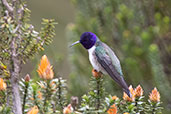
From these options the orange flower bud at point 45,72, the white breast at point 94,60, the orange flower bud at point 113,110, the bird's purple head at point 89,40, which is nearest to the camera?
the orange flower bud at point 45,72

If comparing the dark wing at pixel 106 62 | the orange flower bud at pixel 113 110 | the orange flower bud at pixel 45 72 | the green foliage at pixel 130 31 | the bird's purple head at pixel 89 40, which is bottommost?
the orange flower bud at pixel 113 110

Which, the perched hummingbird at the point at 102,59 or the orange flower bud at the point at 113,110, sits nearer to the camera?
the orange flower bud at the point at 113,110

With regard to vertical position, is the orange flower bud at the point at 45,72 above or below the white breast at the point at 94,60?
below

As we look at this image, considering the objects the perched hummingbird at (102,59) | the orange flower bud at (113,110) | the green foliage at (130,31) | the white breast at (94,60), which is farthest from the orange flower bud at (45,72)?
the green foliage at (130,31)

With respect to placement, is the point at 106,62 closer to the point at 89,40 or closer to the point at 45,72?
the point at 89,40

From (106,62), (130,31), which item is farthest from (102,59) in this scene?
(130,31)

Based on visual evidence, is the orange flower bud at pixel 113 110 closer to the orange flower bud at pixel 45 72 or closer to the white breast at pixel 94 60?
the orange flower bud at pixel 45 72

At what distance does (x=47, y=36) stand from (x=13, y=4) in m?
0.26

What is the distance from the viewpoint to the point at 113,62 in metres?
2.99

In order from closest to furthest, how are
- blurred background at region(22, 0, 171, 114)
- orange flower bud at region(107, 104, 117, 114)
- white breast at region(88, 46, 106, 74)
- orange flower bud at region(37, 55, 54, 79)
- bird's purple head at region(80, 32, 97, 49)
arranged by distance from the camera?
orange flower bud at region(37, 55, 54, 79) < orange flower bud at region(107, 104, 117, 114) < white breast at region(88, 46, 106, 74) < bird's purple head at region(80, 32, 97, 49) < blurred background at region(22, 0, 171, 114)

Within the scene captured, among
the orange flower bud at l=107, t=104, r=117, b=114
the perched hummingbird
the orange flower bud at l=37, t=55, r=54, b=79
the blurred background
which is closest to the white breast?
the perched hummingbird

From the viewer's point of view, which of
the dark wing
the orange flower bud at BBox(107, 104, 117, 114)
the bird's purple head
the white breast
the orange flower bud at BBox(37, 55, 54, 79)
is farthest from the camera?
the bird's purple head

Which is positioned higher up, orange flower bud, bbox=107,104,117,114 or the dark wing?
the dark wing

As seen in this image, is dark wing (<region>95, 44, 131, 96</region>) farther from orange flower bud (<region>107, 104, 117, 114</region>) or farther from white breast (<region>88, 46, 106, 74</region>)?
orange flower bud (<region>107, 104, 117, 114</region>)
